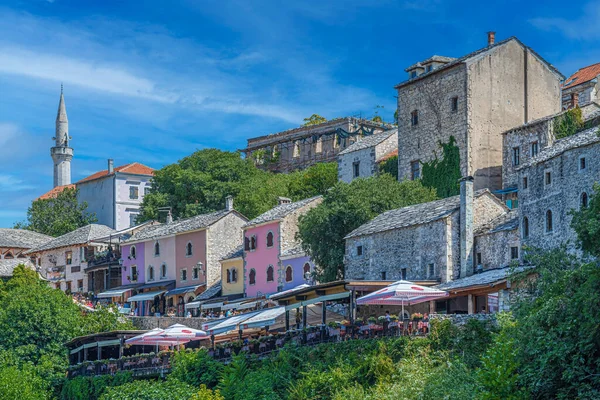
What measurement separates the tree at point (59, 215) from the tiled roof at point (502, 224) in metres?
59.0

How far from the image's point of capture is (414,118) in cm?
6650

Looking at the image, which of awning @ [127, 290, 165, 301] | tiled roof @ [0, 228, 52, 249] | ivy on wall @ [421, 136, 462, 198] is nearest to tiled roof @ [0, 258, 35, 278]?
tiled roof @ [0, 228, 52, 249]

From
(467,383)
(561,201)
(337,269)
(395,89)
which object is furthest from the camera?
(395,89)

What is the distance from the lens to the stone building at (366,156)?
7406 centimetres

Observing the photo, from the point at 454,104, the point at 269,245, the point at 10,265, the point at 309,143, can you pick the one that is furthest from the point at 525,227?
the point at 309,143

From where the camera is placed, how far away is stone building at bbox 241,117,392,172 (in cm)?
9638

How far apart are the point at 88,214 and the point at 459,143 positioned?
50885 millimetres

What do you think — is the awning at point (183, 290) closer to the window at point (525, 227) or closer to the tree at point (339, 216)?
the tree at point (339, 216)

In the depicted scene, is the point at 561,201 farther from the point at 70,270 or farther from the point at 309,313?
the point at 70,270

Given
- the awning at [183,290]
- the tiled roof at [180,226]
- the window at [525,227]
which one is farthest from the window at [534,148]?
the awning at [183,290]

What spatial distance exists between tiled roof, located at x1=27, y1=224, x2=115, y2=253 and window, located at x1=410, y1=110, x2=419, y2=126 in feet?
98.7

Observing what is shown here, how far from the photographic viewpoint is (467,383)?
31.6 metres

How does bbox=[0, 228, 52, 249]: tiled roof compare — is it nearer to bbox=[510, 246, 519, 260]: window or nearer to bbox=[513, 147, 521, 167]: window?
bbox=[513, 147, 521, 167]: window

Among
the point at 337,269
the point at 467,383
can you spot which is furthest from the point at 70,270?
the point at 467,383
